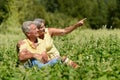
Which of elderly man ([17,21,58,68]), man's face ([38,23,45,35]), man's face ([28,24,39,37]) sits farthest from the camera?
man's face ([38,23,45,35])

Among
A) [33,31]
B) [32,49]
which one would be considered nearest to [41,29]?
[33,31]

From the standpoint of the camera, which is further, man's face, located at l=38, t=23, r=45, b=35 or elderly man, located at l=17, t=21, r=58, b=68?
man's face, located at l=38, t=23, r=45, b=35

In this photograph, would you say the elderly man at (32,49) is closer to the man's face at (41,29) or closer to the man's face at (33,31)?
the man's face at (33,31)

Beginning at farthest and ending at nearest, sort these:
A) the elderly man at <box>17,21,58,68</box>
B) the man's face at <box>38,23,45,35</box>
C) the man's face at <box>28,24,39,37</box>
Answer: the man's face at <box>38,23,45,35</box> < the man's face at <box>28,24,39,37</box> < the elderly man at <box>17,21,58,68</box>

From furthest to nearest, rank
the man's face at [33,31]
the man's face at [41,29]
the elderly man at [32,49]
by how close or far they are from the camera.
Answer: the man's face at [41,29], the man's face at [33,31], the elderly man at [32,49]

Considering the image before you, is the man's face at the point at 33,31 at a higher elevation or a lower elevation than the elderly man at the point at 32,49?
higher

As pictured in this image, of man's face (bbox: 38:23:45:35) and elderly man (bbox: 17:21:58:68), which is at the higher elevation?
man's face (bbox: 38:23:45:35)

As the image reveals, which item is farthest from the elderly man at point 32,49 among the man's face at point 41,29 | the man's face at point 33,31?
the man's face at point 41,29

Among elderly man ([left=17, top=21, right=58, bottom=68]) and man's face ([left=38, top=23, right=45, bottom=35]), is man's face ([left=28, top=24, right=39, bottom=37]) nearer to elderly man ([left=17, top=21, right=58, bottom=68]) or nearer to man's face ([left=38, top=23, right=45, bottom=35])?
elderly man ([left=17, top=21, right=58, bottom=68])

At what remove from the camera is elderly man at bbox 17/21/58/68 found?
9.31 m

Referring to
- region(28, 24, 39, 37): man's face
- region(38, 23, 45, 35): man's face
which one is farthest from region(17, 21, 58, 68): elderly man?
region(38, 23, 45, 35): man's face

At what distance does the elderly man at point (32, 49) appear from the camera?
9312 mm

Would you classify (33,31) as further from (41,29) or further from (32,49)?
(41,29)

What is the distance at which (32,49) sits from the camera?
380 inches
